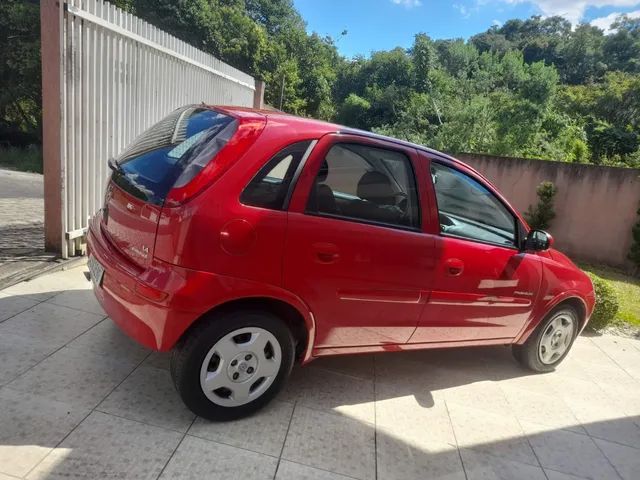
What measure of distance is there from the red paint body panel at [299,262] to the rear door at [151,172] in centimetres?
2

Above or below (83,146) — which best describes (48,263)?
below

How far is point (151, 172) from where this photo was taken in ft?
8.29

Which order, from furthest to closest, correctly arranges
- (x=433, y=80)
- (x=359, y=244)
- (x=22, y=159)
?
(x=433, y=80) → (x=22, y=159) → (x=359, y=244)

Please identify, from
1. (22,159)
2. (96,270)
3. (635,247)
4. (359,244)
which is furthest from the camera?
(22,159)

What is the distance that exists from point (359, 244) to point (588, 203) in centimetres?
967

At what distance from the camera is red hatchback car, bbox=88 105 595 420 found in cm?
233

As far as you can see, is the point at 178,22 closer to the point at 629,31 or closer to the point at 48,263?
the point at 48,263

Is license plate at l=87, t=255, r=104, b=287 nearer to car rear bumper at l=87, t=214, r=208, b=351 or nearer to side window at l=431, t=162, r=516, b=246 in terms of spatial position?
car rear bumper at l=87, t=214, r=208, b=351

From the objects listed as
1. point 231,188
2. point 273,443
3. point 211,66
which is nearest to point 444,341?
point 273,443

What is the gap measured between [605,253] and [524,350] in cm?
779

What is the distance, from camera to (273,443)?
2525mm

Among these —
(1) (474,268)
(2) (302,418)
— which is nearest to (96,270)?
(2) (302,418)

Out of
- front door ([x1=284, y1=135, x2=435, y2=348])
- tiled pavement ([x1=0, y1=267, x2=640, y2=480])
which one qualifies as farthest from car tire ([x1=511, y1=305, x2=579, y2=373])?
front door ([x1=284, y1=135, x2=435, y2=348])

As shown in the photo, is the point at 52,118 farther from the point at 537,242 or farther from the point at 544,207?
the point at 544,207
